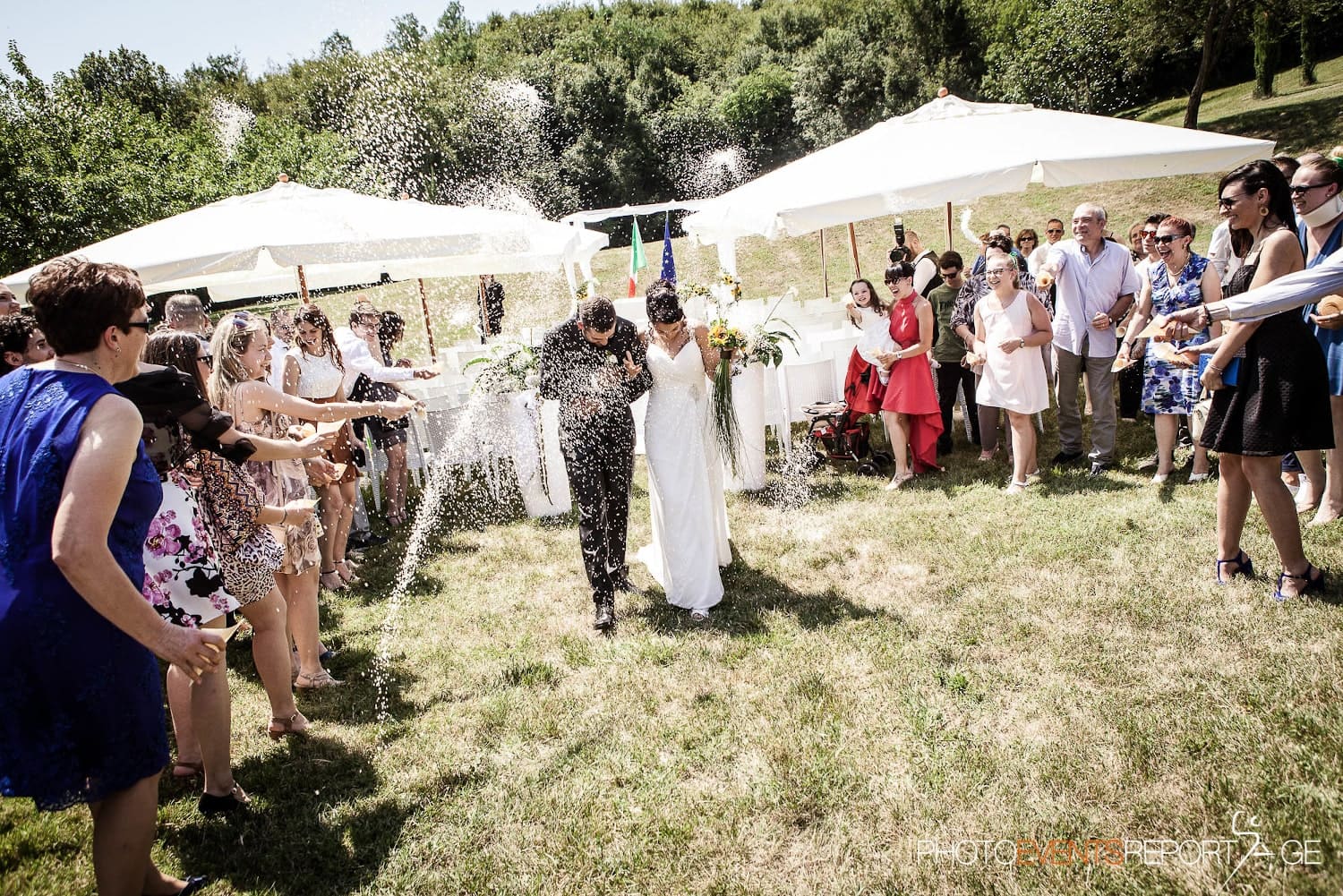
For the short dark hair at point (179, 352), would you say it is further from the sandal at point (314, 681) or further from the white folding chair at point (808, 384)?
the white folding chair at point (808, 384)

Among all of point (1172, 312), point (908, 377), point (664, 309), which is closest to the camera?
point (664, 309)

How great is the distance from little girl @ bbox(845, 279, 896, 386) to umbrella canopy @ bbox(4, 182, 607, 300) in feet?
11.7

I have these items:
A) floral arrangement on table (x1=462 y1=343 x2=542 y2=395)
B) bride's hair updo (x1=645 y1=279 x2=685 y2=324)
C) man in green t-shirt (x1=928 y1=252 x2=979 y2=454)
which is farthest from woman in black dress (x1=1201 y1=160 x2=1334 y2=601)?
floral arrangement on table (x1=462 y1=343 x2=542 y2=395)

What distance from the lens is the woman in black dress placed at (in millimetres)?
3637

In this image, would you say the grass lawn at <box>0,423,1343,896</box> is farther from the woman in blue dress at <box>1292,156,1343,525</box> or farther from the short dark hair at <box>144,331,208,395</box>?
the short dark hair at <box>144,331,208,395</box>

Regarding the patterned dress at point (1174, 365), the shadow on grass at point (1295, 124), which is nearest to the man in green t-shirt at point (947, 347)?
the patterned dress at point (1174, 365)

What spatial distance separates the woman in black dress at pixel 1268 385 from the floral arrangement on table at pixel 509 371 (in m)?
4.87

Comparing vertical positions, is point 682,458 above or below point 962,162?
below

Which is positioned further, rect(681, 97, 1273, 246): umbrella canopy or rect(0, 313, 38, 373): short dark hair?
rect(681, 97, 1273, 246): umbrella canopy

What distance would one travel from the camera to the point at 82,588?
6.73ft

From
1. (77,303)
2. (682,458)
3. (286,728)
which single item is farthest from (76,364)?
(682,458)

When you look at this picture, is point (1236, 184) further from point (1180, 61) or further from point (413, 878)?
point (1180, 61)

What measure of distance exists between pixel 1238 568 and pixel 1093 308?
3.00m

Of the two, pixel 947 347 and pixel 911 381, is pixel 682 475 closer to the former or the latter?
pixel 911 381
